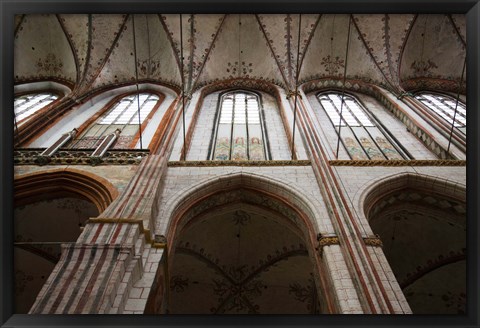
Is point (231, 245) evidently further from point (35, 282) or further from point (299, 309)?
point (35, 282)

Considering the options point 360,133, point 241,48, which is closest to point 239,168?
point 360,133

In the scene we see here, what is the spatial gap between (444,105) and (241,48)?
7.30 metres

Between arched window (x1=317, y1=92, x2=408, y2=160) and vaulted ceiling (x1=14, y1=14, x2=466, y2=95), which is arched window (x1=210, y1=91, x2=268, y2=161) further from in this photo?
arched window (x1=317, y1=92, x2=408, y2=160)

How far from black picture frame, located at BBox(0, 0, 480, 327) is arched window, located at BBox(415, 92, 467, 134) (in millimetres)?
9557

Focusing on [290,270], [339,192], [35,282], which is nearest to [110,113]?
[35,282]

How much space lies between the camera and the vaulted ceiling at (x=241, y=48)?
14508 millimetres

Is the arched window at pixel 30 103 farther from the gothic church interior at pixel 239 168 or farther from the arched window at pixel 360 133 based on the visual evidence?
the arched window at pixel 360 133

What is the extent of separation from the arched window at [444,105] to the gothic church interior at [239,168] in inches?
3.5

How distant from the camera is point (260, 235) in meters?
9.02

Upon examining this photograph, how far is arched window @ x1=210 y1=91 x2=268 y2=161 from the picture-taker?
9764 mm

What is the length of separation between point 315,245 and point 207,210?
2416 mm
